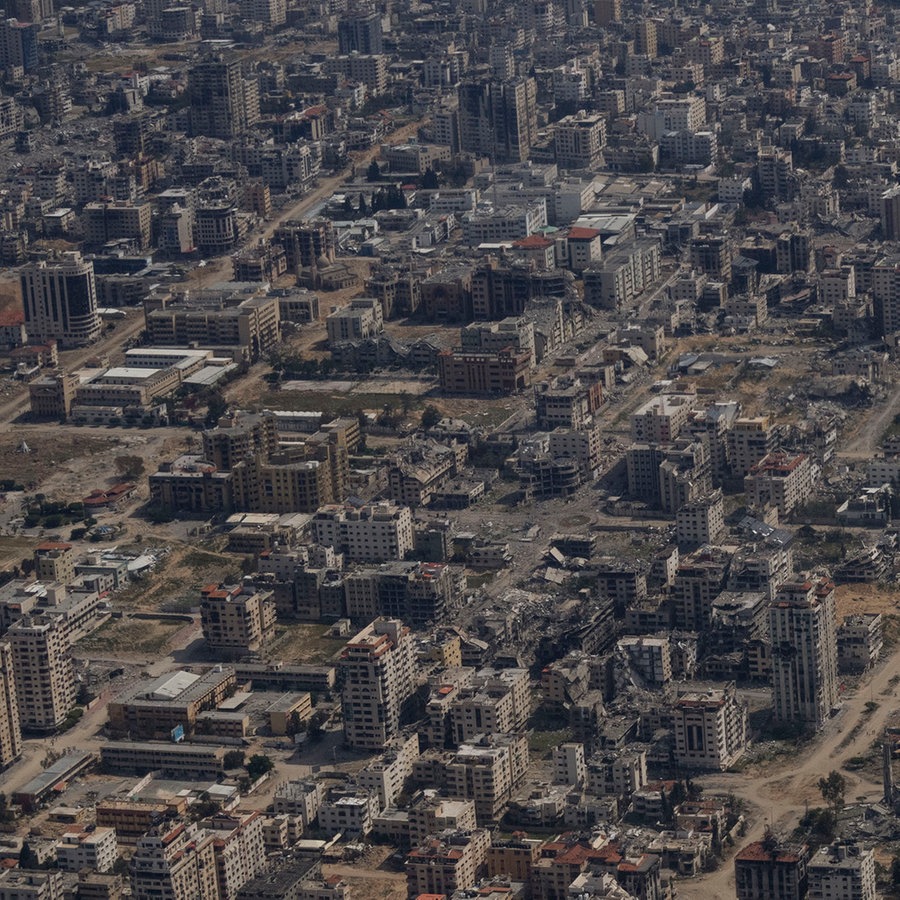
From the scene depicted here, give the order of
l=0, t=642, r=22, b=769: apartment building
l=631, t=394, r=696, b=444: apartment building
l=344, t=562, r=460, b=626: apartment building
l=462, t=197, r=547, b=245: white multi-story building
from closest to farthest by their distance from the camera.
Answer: l=0, t=642, r=22, b=769: apartment building, l=344, t=562, r=460, b=626: apartment building, l=631, t=394, r=696, b=444: apartment building, l=462, t=197, r=547, b=245: white multi-story building

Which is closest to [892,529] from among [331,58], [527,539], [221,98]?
[527,539]

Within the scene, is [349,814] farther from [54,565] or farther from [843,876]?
[54,565]

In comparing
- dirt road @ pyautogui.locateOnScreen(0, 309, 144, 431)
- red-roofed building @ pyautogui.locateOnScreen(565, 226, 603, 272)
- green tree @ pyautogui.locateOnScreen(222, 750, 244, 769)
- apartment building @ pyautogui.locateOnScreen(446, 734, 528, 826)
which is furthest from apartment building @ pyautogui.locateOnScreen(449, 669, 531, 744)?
red-roofed building @ pyautogui.locateOnScreen(565, 226, 603, 272)

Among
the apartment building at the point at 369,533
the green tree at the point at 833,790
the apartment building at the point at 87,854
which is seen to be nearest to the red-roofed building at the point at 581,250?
the apartment building at the point at 369,533

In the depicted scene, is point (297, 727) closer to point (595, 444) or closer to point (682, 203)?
point (595, 444)

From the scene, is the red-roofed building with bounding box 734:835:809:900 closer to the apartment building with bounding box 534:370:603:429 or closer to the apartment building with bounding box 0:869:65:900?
the apartment building with bounding box 0:869:65:900

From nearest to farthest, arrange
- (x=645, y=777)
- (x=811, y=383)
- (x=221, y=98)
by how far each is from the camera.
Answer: (x=645, y=777)
(x=811, y=383)
(x=221, y=98)

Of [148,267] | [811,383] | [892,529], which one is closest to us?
[892,529]
